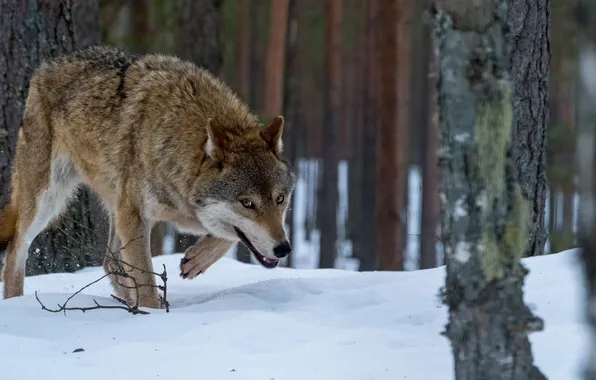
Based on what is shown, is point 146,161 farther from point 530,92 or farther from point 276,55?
point 276,55

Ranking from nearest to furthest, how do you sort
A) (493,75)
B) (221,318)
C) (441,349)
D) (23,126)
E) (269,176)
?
(493,75) → (441,349) → (221,318) → (269,176) → (23,126)

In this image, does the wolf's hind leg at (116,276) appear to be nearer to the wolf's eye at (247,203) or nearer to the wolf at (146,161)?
the wolf at (146,161)

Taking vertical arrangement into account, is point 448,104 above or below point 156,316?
above

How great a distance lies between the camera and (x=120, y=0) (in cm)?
1922

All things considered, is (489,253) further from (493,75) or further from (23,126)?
(23,126)

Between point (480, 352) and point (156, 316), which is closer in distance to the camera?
point (480, 352)

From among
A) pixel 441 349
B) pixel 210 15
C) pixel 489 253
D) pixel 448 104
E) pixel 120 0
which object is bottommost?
pixel 441 349

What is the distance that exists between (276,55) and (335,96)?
191 centimetres

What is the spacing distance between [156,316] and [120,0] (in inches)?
586

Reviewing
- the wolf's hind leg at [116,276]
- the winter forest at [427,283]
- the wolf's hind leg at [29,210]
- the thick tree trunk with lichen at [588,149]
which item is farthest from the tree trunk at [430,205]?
the thick tree trunk with lichen at [588,149]

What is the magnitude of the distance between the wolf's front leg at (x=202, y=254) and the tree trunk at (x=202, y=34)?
264 inches

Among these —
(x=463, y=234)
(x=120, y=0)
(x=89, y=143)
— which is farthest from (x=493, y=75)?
(x=120, y=0)

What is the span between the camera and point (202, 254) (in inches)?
278

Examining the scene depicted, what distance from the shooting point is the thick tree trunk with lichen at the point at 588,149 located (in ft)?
8.41
